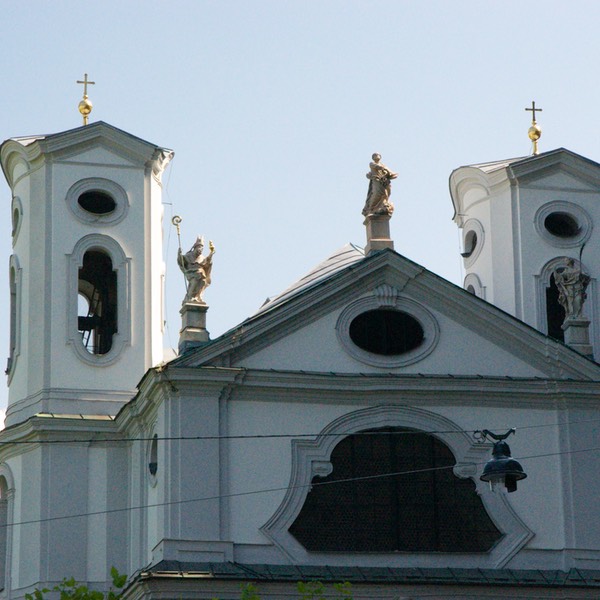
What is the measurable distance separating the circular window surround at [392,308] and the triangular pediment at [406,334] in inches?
0.7

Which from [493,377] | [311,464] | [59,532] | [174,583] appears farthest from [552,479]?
[59,532]

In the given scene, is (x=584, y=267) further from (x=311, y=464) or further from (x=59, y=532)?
(x=59, y=532)

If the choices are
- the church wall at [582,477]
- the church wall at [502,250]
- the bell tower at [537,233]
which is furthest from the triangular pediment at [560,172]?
the church wall at [582,477]

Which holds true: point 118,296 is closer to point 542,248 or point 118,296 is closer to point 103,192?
point 103,192

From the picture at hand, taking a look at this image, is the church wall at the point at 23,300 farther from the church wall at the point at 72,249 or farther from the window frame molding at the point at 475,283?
the window frame molding at the point at 475,283

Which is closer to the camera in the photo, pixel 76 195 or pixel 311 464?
pixel 311 464

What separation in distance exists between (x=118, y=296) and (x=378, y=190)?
5820mm

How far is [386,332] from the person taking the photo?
3136 centimetres

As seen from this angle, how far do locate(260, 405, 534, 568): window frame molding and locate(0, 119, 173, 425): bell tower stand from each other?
5.33m

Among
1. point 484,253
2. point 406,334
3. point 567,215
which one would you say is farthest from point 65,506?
point 567,215

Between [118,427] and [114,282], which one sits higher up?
[114,282]

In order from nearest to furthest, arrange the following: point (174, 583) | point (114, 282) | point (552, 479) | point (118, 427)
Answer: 1. point (174, 583)
2. point (552, 479)
3. point (118, 427)
4. point (114, 282)

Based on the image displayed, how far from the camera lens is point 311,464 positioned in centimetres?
3011

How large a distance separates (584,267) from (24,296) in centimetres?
1094
